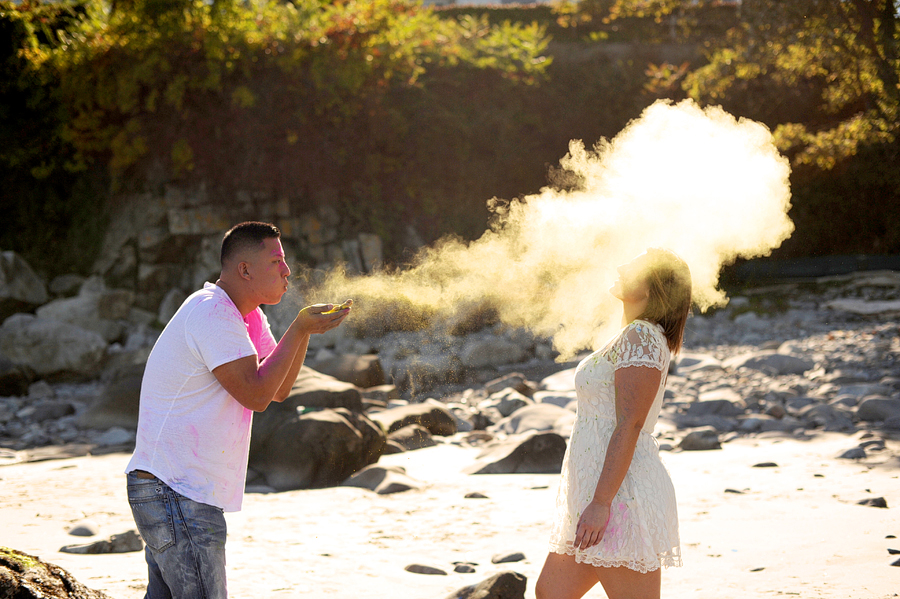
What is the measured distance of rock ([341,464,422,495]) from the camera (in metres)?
6.79

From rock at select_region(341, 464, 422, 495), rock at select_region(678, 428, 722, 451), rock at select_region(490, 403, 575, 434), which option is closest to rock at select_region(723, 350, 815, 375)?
rock at select_region(490, 403, 575, 434)

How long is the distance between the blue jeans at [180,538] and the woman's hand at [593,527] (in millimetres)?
1307

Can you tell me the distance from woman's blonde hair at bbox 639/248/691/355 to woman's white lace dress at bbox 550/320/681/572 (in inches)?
2.8

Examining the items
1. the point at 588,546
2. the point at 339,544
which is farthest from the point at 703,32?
the point at 588,546

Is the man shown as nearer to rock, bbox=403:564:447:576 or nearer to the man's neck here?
the man's neck

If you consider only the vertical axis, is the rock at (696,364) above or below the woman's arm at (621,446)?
below

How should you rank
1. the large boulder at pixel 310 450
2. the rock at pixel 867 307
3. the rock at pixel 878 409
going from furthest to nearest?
the rock at pixel 867 307 < the rock at pixel 878 409 < the large boulder at pixel 310 450

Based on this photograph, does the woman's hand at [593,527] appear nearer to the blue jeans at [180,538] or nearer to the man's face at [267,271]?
the blue jeans at [180,538]

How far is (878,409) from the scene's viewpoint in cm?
888

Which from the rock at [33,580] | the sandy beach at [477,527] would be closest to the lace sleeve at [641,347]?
the sandy beach at [477,527]

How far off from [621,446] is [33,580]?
2.31m

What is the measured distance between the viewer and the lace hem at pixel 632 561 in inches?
110

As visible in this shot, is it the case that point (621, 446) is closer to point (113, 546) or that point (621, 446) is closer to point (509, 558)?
point (509, 558)

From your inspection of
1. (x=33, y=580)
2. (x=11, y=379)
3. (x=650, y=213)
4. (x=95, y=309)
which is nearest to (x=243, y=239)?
Result: (x=33, y=580)
